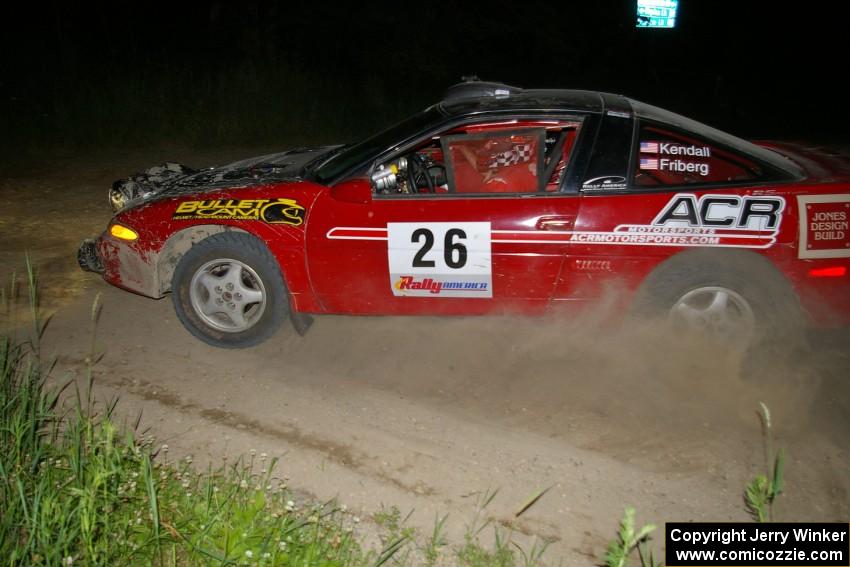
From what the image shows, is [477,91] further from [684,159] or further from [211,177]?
[211,177]

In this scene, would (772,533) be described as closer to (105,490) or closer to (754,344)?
(754,344)

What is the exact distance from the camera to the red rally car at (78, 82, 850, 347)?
4.30 metres

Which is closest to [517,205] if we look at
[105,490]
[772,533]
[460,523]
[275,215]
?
[275,215]

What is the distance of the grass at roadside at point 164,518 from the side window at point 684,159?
2305mm

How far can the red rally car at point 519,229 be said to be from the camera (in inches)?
169

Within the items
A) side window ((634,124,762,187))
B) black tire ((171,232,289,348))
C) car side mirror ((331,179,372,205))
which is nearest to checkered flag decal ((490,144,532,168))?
side window ((634,124,762,187))

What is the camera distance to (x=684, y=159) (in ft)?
14.8

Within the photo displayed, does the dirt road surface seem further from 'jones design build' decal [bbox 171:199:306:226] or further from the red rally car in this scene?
'jones design build' decal [bbox 171:199:306:226]

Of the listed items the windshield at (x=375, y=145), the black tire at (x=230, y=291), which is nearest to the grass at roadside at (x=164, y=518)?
the black tire at (x=230, y=291)

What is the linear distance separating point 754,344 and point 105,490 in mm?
3566

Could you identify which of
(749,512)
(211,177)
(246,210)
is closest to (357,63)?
(211,177)

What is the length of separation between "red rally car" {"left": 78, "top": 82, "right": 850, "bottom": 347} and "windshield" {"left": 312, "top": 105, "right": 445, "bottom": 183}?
0.05ft

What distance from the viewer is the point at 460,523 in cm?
334

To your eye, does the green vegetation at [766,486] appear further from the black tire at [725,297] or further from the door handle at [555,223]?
the door handle at [555,223]
